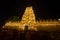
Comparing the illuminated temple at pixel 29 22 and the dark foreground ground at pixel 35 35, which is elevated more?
the illuminated temple at pixel 29 22

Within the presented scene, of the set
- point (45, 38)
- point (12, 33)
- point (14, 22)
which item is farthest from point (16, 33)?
point (14, 22)

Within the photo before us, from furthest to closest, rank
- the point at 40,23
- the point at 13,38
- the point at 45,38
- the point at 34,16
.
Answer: the point at 34,16, the point at 40,23, the point at 13,38, the point at 45,38

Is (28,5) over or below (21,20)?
over

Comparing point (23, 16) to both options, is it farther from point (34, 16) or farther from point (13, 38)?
point (13, 38)

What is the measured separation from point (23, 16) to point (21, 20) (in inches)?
20.8

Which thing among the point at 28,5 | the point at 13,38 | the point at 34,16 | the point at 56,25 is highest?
the point at 28,5

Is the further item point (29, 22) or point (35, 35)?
point (29, 22)

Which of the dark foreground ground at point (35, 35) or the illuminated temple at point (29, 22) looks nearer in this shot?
the dark foreground ground at point (35, 35)

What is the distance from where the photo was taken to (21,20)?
16.5 m

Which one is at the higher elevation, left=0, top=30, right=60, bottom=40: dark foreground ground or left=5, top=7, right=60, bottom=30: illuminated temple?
left=5, top=7, right=60, bottom=30: illuminated temple

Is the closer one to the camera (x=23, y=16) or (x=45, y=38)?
(x=45, y=38)

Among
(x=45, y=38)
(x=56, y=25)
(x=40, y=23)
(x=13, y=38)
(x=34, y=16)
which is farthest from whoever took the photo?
(x=34, y=16)

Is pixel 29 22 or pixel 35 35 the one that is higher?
pixel 29 22

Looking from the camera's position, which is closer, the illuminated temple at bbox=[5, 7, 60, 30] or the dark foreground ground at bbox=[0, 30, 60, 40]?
the dark foreground ground at bbox=[0, 30, 60, 40]
